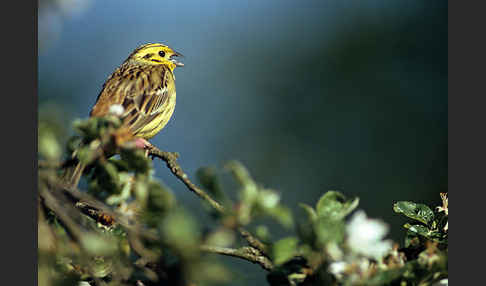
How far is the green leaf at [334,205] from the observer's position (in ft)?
3.65

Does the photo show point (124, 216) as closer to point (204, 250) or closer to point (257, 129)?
point (204, 250)

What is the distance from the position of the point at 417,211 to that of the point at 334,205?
1.36 feet

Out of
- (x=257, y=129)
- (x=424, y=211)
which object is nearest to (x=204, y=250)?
(x=424, y=211)

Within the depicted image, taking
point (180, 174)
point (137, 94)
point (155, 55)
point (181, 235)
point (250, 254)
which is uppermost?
point (155, 55)

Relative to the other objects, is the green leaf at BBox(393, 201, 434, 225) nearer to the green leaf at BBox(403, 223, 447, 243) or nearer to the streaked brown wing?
the green leaf at BBox(403, 223, 447, 243)

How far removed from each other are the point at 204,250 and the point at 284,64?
6.68 meters

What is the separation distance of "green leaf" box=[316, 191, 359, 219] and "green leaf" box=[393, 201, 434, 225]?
350 millimetres

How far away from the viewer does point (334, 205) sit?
3.72 ft

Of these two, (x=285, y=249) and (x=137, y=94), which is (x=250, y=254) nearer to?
(x=285, y=249)

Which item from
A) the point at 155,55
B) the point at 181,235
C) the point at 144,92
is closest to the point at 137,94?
the point at 144,92

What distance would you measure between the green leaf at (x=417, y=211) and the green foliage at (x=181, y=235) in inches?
7.6

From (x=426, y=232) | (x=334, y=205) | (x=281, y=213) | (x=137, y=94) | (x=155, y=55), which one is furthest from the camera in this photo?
(x=155, y=55)

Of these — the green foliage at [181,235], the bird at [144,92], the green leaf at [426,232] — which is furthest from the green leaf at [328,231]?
the bird at [144,92]

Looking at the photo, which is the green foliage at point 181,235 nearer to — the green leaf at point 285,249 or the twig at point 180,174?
the green leaf at point 285,249
